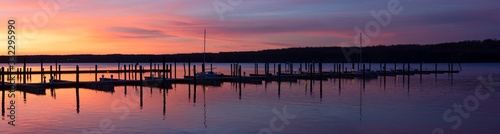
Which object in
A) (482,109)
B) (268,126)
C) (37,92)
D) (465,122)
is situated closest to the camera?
(268,126)

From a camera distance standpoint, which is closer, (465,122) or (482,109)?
(465,122)

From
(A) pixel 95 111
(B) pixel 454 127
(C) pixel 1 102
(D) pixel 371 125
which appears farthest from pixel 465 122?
(C) pixel 1 102

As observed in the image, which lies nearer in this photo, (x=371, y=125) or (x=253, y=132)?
(x=253, y=132)

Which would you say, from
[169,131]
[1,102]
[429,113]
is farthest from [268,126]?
[1,102]

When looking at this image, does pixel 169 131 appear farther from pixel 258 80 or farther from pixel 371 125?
pixel 258 80

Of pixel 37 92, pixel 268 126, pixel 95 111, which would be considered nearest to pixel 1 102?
pixel 37 92

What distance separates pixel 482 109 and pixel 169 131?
2031 cm

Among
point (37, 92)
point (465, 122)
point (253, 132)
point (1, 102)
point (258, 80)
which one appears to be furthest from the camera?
point (258, 80)

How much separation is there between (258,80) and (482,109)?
28.6 metres

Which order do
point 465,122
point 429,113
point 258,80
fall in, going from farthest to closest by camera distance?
point 258,80 < point 429,113 < point 465,122

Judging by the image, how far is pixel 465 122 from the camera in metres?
23.3

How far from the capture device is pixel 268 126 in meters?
21.9

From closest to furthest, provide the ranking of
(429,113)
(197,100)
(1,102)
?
(429,113) → (1,102) → (197,100)

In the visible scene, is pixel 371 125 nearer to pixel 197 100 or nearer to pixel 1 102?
pixel 197 100
